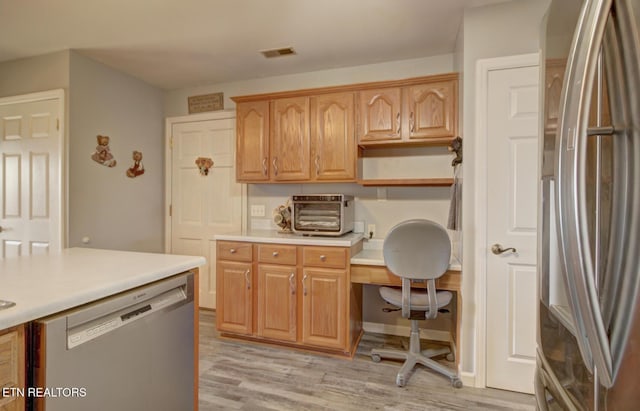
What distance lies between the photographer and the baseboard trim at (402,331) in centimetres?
284

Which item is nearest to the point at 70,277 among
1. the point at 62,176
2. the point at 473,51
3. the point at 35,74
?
the point at 62,176

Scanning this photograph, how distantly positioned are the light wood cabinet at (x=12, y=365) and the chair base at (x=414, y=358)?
1.98 meters

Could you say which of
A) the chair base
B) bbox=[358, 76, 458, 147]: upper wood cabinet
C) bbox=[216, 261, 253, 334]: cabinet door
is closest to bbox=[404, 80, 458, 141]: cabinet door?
bbox=[358, 76, 458, 147]: upper wood cabinet

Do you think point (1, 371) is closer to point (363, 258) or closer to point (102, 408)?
point (102, 408)

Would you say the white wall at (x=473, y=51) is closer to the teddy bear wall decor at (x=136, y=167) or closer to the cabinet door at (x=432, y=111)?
the cabinet door at (x=432, y=111)

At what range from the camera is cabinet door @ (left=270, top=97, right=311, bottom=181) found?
2859mm

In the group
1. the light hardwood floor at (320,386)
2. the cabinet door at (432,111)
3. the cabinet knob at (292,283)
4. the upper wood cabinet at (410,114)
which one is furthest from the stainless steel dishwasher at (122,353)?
the cabinet door at (432,111)

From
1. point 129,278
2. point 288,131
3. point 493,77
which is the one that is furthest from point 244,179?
point 493,77

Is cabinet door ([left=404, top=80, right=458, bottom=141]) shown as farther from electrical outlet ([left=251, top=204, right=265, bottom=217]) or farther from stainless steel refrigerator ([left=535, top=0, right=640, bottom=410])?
stainless steel refrigerator ([left=535, top=0, right=640, bottom=410])

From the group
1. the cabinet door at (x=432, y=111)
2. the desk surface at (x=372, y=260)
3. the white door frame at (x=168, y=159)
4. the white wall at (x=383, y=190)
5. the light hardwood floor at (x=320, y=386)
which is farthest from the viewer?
the white door frame at (x=168, y=159)

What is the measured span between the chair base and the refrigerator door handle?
1782 millimetres

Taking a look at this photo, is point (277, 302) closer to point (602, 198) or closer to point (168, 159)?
point (168, 159)

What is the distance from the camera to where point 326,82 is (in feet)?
10.3

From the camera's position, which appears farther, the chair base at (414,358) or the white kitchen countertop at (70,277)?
the chair base at (414,358)
